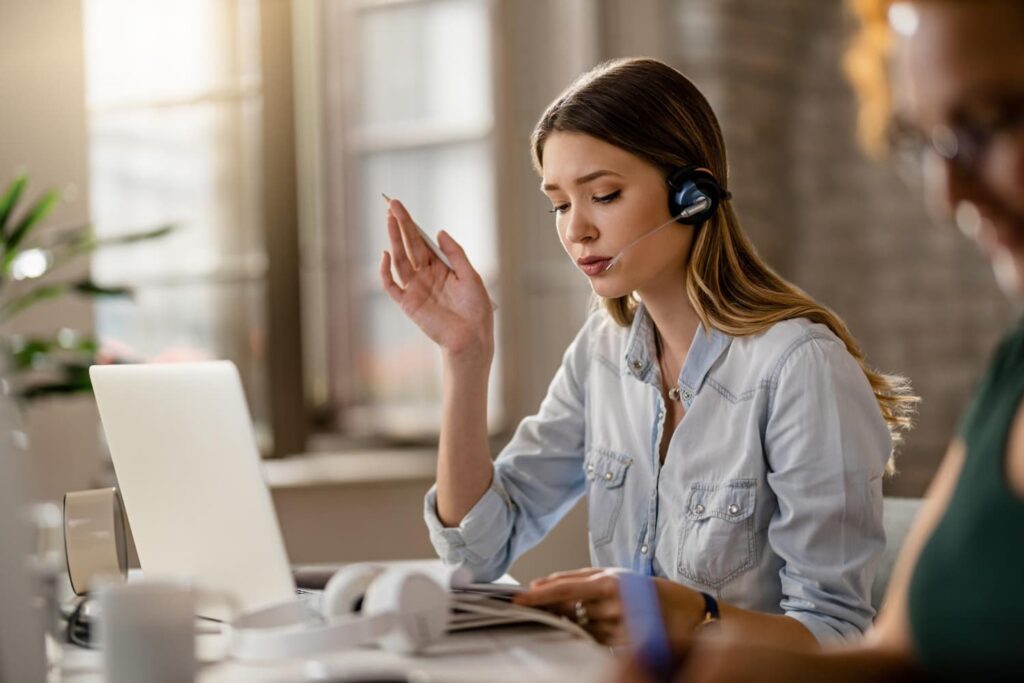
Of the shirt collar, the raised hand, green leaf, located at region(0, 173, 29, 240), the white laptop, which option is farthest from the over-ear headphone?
green leaf, located at region(0, 173, 29, 240)

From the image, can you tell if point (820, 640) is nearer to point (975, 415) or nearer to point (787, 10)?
point (975, 415)

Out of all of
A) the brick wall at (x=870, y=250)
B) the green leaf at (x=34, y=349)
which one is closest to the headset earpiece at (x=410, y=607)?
the green leaf at (x=34, y=349)

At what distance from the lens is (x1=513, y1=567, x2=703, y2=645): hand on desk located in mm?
1148

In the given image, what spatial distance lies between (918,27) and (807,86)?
3.30 metres

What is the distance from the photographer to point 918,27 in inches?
32.0

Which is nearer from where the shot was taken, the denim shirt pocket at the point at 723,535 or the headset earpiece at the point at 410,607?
the headset earpiece at the point at 410,607

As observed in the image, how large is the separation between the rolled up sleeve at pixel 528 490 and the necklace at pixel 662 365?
0.13m

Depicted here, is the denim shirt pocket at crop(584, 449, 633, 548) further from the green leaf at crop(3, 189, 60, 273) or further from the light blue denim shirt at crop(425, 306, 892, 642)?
the green leaf at crop(3, 189, 60, 273)

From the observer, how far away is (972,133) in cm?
79

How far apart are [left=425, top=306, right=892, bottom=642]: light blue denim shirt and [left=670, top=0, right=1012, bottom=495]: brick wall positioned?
2335 millimetres

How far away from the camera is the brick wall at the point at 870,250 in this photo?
394 centimetres

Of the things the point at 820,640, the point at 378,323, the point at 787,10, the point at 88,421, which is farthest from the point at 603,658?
the point at 787,10

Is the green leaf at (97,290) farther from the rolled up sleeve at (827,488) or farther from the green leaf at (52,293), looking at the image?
the rolled up sleeve at (827,488)

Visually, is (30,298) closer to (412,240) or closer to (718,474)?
(412,240)
